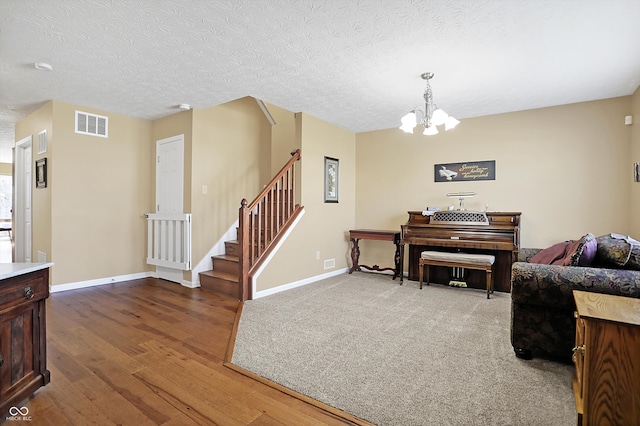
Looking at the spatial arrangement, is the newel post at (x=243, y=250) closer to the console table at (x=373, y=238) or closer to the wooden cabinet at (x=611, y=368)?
the console table at (x=373, y=238)

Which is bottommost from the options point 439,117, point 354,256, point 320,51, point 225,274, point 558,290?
point 225,274

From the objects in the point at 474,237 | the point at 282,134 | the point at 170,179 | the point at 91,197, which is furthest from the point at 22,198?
the point at 474,237

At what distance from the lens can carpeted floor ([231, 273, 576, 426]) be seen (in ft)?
5.61

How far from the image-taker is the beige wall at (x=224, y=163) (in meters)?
4.57

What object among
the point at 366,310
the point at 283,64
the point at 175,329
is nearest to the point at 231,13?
the point at 283,64

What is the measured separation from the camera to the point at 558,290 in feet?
6.79

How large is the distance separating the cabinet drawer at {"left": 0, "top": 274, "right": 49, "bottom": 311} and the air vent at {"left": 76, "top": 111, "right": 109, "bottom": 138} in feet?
11.0

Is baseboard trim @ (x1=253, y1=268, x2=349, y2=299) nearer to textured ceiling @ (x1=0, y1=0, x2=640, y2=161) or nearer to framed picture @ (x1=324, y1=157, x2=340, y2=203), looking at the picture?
framed picture @ (x1=324, y1=157, x2=340, y2=203)

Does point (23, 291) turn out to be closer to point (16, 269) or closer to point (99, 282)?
point (16, 269)

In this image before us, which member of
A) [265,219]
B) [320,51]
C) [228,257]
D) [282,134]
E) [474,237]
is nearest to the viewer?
[320,51]

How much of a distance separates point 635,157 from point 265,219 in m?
4.38

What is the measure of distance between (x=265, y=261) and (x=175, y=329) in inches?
54.2

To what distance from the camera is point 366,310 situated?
3414mm

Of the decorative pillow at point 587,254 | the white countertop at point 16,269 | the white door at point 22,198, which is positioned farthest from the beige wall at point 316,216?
the white door at point 22,198
